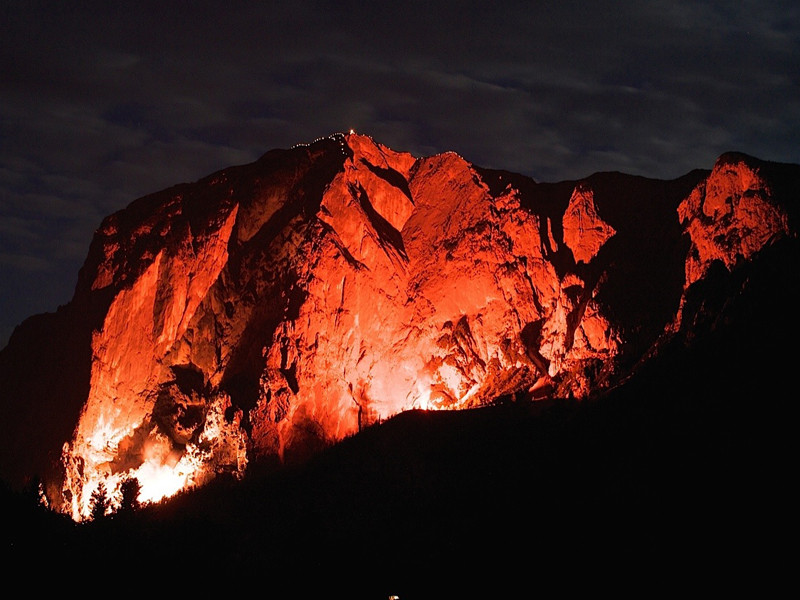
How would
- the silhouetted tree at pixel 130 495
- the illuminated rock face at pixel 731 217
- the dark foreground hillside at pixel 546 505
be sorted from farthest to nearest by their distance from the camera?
the silhouetted tree at pixel 130 495 < the illuminated rock face at pixel 731 217 < the dark foreground hillside at pixel 546 505

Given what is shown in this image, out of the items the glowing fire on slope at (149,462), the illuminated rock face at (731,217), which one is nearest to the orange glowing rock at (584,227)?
the illuminated rock face at (731,217)

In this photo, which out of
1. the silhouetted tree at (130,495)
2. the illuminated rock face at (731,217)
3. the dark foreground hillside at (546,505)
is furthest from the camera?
the silhouetted tree at (130,495)

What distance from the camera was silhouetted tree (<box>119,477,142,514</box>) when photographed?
50.1m

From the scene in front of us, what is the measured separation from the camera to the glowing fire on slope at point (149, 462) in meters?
50.4

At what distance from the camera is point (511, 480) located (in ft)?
145

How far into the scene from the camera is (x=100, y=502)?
170ft

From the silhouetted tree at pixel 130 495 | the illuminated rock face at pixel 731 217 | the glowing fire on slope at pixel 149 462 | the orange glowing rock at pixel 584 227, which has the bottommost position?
the silhouetted tree at pixel 130 495

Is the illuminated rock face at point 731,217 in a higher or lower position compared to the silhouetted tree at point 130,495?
higher

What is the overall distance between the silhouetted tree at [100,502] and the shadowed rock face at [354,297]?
1065 millimetres

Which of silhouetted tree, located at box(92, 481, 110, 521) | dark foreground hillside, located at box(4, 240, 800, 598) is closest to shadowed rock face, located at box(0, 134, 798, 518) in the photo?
silhouetted tree, located at box(92, 481, 110, 521)

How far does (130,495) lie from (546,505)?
19231mm

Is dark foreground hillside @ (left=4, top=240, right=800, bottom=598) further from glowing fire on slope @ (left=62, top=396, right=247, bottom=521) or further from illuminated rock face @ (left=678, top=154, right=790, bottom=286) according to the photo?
glowing fire on slope @ (left=62, top=396, right=247, bottom=521)

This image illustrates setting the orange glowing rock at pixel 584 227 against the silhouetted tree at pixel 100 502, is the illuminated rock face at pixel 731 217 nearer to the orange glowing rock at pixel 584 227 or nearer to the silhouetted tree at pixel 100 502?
the orange glowing rock at pixel 584 227

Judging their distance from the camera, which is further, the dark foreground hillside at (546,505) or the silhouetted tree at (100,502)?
the silhouetted tree at (100,502)
